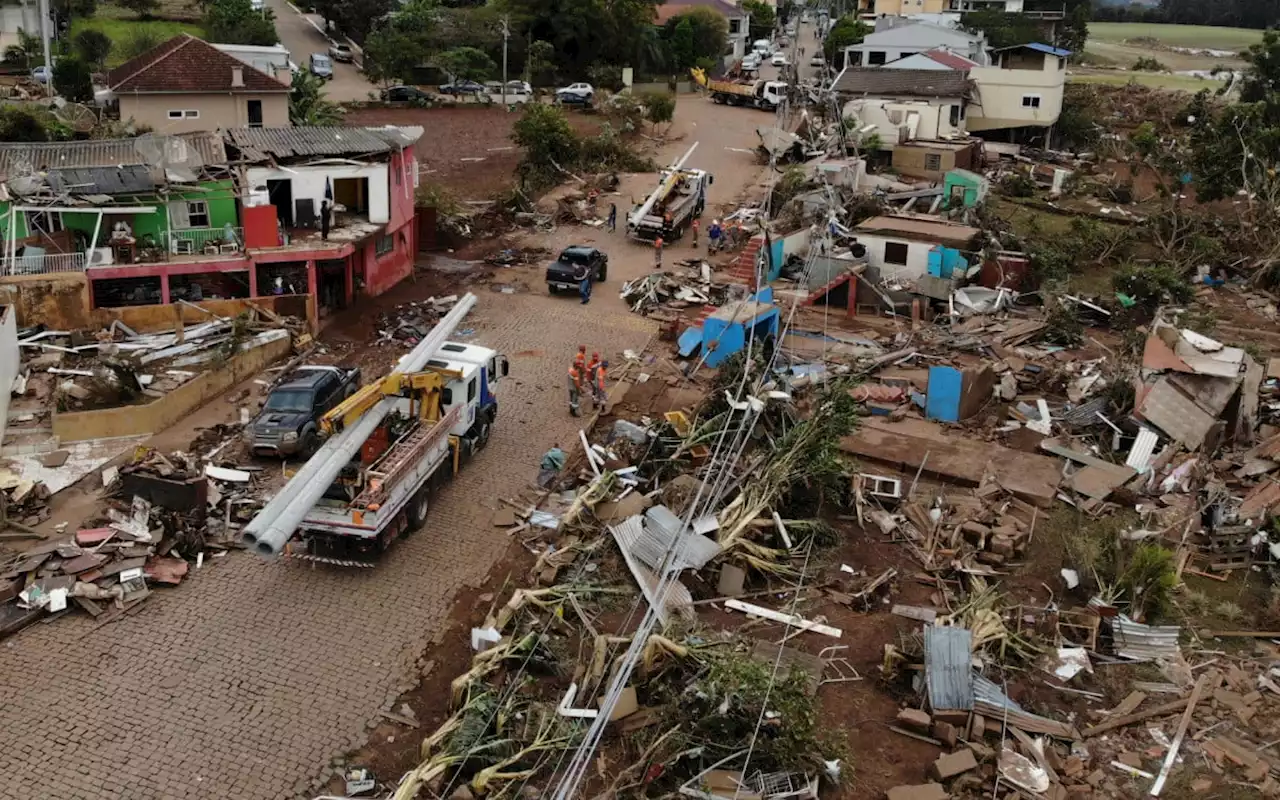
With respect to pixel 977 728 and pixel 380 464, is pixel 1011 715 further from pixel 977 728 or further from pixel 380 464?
pixel 380 464

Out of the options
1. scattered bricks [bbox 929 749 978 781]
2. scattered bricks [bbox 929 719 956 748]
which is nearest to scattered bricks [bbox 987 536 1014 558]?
scattered bricks [bbox 929 719 956 748]

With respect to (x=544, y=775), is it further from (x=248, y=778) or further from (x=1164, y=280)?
(x=1164, y=280)

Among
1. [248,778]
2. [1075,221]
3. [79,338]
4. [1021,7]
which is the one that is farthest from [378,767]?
[1021,7]

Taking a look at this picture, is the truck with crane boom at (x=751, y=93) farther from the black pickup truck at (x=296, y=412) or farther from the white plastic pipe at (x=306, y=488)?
the white plastic pipe at (x=306, y=488)

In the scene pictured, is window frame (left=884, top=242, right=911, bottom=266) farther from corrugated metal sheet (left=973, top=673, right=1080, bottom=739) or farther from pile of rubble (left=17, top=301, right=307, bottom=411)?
corrugated metal sheet (left=973, top=673, right=1080, bottom=739)

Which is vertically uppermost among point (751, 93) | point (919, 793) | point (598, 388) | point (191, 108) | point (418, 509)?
point (751, 93)

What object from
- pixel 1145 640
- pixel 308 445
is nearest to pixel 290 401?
pixel 308 445
